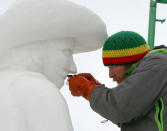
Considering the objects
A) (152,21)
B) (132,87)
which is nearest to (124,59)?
(132,87)

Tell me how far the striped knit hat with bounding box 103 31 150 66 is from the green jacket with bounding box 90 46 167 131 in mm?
50

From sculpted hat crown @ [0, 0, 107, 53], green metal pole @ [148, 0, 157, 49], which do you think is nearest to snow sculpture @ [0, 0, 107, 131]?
sculpted hat crown @ [0, 0, 107, 53]

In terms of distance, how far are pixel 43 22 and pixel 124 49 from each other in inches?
15.6

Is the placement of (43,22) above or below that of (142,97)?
above

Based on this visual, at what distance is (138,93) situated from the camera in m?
1.25

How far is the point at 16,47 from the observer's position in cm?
138

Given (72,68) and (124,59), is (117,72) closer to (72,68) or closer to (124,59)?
(124,59)

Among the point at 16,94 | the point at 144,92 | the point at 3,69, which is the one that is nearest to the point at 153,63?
the point at 144,92

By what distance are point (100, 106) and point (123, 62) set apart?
0.76 feet

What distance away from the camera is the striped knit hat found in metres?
1.35

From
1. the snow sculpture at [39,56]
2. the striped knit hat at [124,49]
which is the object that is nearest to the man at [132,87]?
the striped knit hat at [124,49]

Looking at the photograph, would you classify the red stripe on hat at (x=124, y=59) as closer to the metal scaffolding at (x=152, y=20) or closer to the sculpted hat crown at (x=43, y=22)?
the sculpted hat crown at (x=43, y=22)

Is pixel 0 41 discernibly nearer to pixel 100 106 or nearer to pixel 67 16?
pixel 67 16

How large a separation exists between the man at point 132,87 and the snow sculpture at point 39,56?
0.44 ft
